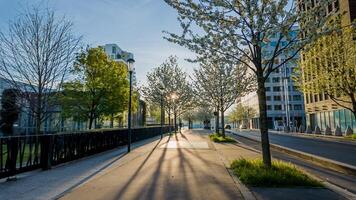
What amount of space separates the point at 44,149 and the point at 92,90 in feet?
52.8

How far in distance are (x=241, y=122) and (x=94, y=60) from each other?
92458 mm

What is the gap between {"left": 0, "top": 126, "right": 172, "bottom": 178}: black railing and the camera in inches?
328

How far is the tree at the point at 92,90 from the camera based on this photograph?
25609 mm

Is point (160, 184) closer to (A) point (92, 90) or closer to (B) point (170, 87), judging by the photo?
(A) point (92, 90)

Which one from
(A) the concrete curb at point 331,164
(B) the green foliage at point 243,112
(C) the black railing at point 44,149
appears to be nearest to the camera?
(C) the black railing at point 44,149

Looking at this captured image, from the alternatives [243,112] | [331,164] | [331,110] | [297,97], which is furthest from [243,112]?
[331,164]

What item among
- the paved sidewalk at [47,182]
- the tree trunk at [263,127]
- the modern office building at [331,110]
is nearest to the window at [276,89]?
the modern office building at [331,110]

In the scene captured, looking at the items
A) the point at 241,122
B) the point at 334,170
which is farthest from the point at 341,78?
the point at 241,122

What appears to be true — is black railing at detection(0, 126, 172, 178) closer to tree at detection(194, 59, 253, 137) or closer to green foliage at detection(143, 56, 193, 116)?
tree at detection(194, 59, 253, 137)

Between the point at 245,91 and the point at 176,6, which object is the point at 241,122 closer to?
the point at 245,91

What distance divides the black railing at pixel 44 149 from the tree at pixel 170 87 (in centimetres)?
2398

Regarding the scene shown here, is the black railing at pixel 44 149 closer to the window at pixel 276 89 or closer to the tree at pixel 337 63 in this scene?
the tree at pixel 337 63

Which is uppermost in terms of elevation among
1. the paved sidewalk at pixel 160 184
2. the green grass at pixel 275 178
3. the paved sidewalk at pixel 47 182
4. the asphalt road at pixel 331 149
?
the green grass at pixel 275 178

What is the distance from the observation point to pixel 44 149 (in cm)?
1022
